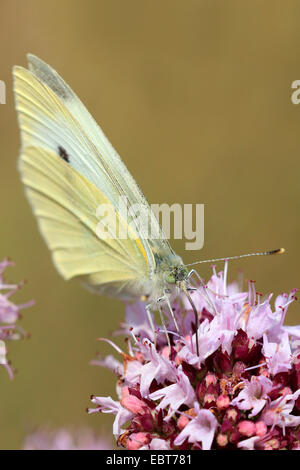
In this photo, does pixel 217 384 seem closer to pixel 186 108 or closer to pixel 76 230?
pixel 76 230

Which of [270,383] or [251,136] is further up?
[251,136]

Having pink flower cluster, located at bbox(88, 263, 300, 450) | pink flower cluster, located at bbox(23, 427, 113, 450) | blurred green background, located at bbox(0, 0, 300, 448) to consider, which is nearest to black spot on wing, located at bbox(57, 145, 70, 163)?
pink flower cluster, located at bbox(88, 263, 300, 450)

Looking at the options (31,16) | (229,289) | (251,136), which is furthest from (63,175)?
(31,16)

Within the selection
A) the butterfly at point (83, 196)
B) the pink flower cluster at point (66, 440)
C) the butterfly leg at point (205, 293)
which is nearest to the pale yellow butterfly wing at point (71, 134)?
the butterfly at point (83, 196)

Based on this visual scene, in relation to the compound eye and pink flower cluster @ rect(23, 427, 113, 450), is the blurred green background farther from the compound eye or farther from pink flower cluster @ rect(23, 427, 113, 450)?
the compound eye
